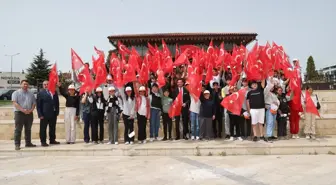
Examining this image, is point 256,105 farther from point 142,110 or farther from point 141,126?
point 141,126

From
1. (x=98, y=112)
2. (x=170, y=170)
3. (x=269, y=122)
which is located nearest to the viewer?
(x=170, y=170)

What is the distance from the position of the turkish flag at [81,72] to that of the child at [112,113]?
88cm

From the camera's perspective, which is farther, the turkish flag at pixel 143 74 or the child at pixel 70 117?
the turkish flag at pixel 143 74

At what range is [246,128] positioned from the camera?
358 inches

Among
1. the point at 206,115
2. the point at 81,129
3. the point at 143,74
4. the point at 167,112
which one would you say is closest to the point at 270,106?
the point at 206,115

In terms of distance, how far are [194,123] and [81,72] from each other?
391 centimetres

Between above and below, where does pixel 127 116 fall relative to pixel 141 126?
above

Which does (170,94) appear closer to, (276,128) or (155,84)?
(155,84)

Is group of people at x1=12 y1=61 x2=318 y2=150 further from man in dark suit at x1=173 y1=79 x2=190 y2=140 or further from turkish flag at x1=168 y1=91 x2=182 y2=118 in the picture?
turkish flag at x1=168 y1=91 x2=182 y2=118

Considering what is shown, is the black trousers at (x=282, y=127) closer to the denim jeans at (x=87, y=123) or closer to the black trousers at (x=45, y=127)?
the denim jeans at (x=87, y=123)

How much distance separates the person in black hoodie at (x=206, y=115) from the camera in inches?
335

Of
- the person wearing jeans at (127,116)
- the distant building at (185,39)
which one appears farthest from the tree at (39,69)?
the person wearing jeans at (127,116)

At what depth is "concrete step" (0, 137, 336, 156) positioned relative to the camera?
734cm

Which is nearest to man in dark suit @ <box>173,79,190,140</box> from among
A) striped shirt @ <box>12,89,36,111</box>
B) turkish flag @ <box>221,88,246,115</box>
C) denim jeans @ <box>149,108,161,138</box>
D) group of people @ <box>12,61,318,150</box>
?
group of people @ <box>12,61,318,150</box>
